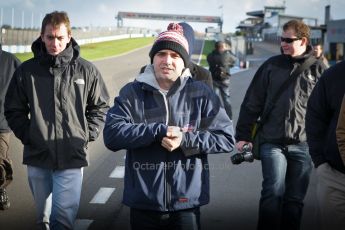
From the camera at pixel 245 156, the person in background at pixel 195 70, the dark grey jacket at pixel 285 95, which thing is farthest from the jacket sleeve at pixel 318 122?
the person in background at pixel 195 70

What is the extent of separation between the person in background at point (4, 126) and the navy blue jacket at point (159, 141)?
7.84 feet

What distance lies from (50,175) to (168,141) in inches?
58.2

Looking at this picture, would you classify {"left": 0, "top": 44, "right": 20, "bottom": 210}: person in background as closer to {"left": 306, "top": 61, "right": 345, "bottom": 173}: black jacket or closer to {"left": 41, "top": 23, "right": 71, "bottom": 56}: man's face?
{"left": 41, "top": 23, "right": 71, "bottom": 56}: man's face

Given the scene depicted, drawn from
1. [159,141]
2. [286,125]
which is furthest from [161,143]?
[286,125]

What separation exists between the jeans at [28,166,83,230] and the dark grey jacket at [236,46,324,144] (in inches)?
66.7

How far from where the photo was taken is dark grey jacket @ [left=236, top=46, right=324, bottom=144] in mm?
4355

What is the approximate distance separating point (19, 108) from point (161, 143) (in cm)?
150

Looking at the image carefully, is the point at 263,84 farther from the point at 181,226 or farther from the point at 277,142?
the point at 181,226

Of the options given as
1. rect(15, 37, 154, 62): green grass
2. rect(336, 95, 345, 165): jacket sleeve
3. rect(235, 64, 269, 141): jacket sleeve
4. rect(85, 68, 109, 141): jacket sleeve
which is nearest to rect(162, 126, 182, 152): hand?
rect(336, 95, 345, 165): jacket sleeve

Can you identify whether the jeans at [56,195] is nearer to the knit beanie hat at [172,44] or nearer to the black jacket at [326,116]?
the knit beanie hat at [172,44]

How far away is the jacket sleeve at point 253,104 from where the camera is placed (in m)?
4.52

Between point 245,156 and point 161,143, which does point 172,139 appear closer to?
point 161,143

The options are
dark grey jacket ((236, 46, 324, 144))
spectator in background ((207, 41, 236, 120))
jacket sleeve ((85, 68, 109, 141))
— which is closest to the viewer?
jacket sleeve ((85, 68, 109, 141))

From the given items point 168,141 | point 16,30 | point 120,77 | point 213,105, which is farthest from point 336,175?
point 16,30
